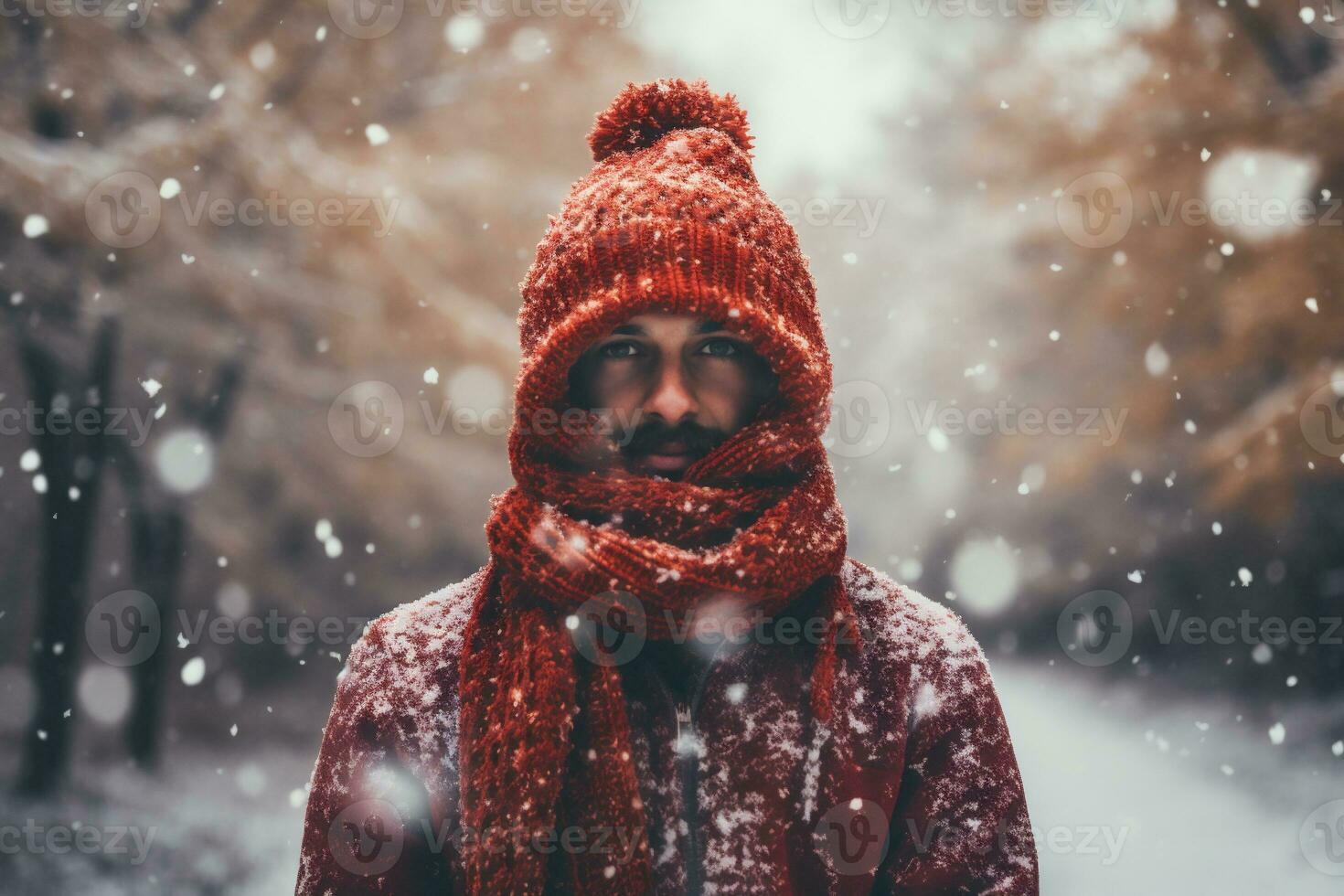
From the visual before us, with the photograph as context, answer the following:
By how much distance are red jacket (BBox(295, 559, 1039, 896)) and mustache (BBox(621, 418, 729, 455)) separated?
42 cm

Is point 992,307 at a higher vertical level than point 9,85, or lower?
higher

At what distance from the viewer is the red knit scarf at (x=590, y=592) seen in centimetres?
168

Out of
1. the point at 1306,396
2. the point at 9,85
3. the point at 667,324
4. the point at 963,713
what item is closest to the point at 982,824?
the point at 963,713

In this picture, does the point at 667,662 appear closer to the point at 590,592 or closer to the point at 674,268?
the point at 590,592

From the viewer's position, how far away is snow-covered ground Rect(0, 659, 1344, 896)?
19.0ft

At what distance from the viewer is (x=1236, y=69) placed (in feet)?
22.7

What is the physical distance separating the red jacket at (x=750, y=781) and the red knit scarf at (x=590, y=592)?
73 millimetres

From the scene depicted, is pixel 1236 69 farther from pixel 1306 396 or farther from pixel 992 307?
pixel 992 307

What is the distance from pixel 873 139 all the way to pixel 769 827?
9.79 meters

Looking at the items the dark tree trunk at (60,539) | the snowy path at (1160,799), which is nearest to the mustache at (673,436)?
the snowy path at (1160,799)

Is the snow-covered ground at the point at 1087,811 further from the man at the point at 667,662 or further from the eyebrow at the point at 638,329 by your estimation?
the eyebrow at the point at 638,329

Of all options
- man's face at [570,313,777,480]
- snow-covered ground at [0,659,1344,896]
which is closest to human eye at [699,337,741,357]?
man's face at [570,313,777,480]

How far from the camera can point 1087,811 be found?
7.06 m

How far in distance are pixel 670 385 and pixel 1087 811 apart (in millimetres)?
6705
